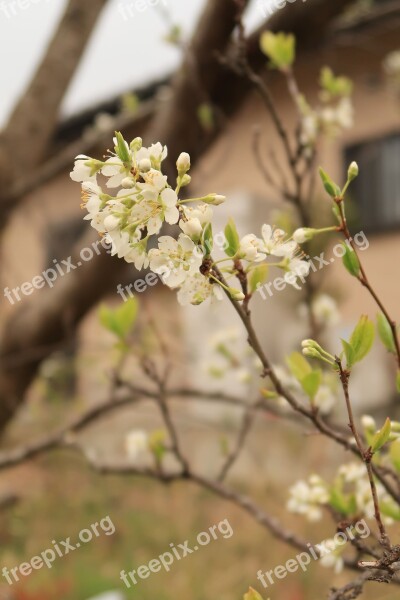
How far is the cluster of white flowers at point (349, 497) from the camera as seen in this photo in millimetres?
1022

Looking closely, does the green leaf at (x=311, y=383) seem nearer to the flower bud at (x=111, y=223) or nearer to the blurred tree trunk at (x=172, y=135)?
the flower bud at (x=111, y=223)

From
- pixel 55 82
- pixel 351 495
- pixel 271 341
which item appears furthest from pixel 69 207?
pixel 351 495

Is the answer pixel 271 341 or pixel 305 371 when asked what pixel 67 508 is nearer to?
pixel 271 341

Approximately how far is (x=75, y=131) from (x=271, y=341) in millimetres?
3138

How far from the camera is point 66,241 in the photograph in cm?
725

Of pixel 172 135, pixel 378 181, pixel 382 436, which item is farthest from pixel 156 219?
pixel 378 181

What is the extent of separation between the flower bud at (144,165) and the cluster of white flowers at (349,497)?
625mm

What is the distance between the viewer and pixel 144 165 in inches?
24.3

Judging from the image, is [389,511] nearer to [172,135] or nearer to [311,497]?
[311,497]

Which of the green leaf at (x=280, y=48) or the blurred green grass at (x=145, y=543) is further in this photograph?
the blurred green grass at (x=145, y=543)

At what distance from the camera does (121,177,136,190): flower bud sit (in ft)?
2.02

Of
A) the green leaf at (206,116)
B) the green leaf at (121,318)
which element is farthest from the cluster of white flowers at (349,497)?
the green leaf at (206,116)

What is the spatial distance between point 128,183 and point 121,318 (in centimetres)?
66

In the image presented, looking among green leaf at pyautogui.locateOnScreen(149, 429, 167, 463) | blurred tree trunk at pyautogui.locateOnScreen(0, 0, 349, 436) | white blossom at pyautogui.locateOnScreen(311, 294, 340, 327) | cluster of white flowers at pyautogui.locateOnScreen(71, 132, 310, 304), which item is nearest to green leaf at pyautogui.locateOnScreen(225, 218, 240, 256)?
cluster of white flowers at pyautogui.locateOnScreen(71, 132, 310, 304)
